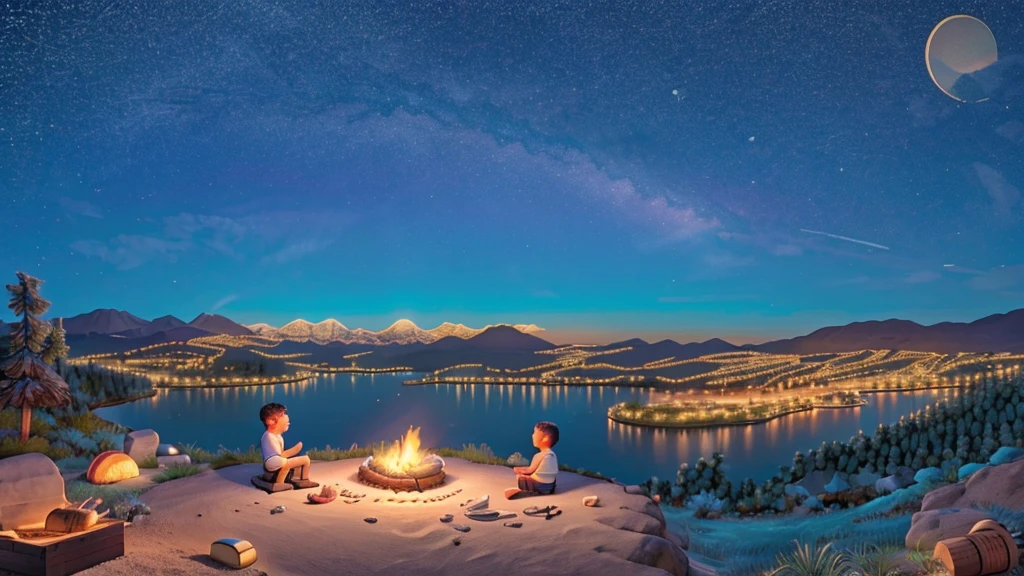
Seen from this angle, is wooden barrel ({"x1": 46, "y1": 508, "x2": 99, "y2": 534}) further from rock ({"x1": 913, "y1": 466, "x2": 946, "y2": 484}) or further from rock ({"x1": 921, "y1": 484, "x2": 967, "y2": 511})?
rock ({"x1": 913, "y1": 466, "x2": 946, "y2": 484})

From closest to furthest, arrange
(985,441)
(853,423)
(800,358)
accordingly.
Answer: (985,441) < (800,358) < (853,423)

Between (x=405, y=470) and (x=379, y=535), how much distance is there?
322 centimetres

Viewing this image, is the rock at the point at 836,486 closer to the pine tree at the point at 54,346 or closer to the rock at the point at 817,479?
the rock at the point at 817,479

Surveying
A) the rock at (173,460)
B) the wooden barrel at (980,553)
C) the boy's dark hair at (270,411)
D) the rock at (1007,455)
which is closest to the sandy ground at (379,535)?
the boy's dark hair at (270,411)

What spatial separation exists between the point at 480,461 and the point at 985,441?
13805mm

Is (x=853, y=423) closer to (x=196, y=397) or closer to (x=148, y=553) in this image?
(x=148, y=553)

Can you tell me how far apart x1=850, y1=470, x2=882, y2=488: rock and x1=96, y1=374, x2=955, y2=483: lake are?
5.07 feet

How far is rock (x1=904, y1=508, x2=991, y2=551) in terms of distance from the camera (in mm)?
8906

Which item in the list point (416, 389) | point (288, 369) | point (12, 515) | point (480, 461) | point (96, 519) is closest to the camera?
point (96, 519)

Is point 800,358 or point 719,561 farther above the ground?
point 800,358

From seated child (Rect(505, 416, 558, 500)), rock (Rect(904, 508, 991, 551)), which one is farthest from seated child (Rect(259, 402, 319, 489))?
rock (Rect(904, 508, 991, 551))

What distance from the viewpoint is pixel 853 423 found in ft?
102

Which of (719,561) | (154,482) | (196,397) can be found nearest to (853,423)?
(719,561)

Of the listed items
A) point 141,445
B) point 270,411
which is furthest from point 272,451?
point 141,445
